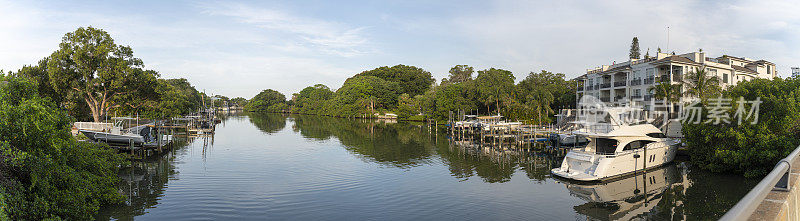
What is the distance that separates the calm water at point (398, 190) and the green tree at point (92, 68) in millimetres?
10007

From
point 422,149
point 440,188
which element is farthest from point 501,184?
point 422,149

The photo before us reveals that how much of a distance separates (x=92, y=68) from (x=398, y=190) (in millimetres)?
31028

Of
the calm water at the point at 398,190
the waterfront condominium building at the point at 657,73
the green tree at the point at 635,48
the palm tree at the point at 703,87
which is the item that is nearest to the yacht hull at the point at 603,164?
the calm water at the point at 398,190

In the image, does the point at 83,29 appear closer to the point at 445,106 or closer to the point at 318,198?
the point at 318,198

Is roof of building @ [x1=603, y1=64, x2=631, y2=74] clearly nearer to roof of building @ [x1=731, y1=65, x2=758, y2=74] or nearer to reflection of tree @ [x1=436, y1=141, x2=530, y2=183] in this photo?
roof of building @ [x1=731, y1=65, x2=758, y2=74]

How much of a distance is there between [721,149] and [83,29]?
49.1 meters

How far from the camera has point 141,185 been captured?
2167 cm

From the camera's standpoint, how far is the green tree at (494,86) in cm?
6259

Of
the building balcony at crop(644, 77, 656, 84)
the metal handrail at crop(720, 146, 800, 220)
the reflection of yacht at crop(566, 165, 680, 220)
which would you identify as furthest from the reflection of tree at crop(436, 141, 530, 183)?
the metal handrail at crop(720, 146, 800, 220)

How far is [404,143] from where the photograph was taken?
45594mm

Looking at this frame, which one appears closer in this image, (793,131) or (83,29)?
(793,131)

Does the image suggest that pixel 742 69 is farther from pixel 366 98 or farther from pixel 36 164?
pixel 366 98

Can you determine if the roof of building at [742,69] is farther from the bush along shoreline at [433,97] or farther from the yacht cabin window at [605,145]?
the yacht cabin window at [605,145]

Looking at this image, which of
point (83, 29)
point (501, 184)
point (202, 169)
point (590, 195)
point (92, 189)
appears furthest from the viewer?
point (83, 29)
